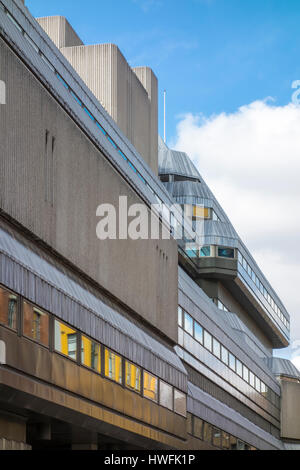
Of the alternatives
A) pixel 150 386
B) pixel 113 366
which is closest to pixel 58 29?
pixel 150 386

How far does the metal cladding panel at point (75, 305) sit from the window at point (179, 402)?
75cm

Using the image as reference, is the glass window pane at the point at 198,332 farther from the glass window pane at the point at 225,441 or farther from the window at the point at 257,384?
the window at the point at 257,384

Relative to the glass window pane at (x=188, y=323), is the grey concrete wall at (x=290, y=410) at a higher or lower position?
lower

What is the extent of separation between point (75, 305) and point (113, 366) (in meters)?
4.91

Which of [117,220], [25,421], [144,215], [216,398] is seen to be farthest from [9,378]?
[216,398]

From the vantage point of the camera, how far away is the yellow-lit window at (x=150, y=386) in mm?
39894

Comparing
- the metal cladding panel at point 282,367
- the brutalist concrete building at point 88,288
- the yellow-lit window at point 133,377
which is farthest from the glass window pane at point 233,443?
the metal cladding panel at point 282,367

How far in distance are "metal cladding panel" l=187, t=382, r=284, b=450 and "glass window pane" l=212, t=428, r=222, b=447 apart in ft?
1.24

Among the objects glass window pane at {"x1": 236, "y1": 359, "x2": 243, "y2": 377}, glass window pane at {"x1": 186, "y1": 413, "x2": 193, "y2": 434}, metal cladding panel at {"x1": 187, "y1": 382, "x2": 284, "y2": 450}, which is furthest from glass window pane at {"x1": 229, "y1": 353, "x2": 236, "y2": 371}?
glass window pane at {"x1": 186, "y1": 413, "x2": 193, "y2": 434}

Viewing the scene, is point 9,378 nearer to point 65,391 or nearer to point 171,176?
point 65,391

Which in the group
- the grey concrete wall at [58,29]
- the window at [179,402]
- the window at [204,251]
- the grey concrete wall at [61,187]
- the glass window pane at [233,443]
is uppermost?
the grey concrete wall at [58,29]

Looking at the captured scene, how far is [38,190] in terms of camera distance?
101 ft

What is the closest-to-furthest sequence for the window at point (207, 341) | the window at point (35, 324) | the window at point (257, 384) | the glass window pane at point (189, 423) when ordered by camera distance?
the window at point (35, 324) → the glass window pane at point (189, 423) → the window at point (207, 341) → the window at point (257, 384)
